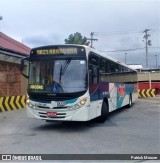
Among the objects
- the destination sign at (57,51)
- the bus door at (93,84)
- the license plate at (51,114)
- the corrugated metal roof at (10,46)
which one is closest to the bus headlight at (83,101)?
the bus door at (93,84)

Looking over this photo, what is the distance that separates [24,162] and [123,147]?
2778 mm

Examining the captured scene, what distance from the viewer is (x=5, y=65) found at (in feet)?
69.6

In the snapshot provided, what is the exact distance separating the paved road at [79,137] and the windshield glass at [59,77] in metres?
1.54

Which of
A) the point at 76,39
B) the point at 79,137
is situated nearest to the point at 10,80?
the point at 79,137

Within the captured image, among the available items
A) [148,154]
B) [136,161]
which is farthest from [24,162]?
[148,154]

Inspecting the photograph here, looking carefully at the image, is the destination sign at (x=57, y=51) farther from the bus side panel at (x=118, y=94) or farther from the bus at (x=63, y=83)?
the bus side panel at (x=118, y=94)

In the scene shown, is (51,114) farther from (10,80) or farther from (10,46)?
(10,46)

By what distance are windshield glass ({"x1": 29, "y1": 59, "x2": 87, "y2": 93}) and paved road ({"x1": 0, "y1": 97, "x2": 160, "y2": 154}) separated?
60.6 inches

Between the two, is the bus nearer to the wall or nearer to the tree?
the wall

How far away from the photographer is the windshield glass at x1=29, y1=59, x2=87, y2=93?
34.7ft

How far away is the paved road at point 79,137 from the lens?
802cm

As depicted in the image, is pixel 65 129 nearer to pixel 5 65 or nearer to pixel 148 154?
pixel 148 154

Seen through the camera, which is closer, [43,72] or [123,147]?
[123,147]

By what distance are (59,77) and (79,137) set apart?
226 cm
